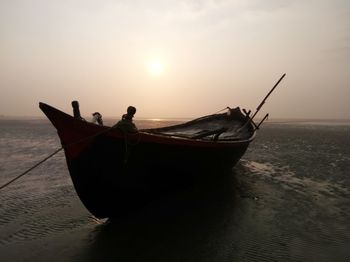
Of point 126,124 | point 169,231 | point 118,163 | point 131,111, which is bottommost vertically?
point 169,231

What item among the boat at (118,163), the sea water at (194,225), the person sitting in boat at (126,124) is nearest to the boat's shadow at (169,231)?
the sea water at (194,225)

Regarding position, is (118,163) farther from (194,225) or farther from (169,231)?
(194,225)

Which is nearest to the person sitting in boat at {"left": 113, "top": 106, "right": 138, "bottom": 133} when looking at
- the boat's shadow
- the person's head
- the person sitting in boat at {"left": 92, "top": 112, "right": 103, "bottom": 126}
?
the person's head

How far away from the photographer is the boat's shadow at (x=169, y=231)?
673 cm

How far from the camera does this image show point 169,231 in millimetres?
7906

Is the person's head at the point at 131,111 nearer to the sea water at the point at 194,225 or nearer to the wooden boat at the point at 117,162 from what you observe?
the wooden boat at the point at 117,162

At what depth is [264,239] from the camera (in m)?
7.54

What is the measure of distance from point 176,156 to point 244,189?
4.54 meters

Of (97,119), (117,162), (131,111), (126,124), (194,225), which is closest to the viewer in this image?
(126,124)

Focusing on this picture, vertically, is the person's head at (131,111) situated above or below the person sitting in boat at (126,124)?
above

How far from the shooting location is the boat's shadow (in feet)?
22.1

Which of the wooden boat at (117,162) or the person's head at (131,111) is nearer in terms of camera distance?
the wooden boat at (117,162)

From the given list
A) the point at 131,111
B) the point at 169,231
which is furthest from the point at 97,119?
the point at 169,231

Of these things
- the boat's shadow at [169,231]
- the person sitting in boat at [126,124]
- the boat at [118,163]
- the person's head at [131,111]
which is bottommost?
the boat's shadow at [169,231]
